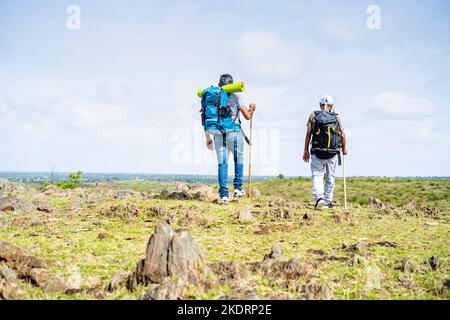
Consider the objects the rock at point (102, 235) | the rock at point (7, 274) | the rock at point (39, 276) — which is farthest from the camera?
the rock at point (102, 235)

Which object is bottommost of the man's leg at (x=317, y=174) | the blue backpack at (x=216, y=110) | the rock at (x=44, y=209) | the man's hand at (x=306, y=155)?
the rock at (x=44, y=209)

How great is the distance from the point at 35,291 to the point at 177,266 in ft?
5.53

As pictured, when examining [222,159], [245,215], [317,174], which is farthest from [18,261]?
[317,174]

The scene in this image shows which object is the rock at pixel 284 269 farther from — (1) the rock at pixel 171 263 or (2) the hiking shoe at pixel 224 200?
(2) the hiking shoe at pixel 224 200

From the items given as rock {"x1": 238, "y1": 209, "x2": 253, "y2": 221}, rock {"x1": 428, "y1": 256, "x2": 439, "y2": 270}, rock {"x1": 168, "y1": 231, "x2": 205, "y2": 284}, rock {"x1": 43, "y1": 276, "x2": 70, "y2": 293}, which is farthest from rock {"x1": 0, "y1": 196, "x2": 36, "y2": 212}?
rock {"x1": 428, "y1": 256, "x2": 439, "y2": 270}

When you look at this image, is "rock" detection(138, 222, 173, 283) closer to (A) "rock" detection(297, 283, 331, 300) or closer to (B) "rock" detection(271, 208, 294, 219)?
(A) "rock" detection(297, 283, 331, 300)

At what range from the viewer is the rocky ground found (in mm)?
5188

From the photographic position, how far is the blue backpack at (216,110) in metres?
12.7

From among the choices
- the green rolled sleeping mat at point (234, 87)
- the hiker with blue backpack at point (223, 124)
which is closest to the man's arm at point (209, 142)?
the hiker with blue backpack at point (223, 124)

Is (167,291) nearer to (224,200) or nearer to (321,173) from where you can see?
(224,200)

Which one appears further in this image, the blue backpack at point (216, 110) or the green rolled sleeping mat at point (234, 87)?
the blue backpack at point (216, 110)

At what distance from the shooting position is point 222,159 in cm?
1302

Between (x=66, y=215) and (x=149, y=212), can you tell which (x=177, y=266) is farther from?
(x=66, y=215)
